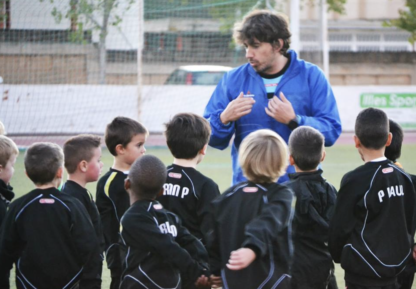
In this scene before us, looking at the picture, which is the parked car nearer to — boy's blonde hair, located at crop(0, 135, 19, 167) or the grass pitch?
the grass pitch

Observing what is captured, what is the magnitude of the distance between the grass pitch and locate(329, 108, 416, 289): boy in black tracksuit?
5.87m

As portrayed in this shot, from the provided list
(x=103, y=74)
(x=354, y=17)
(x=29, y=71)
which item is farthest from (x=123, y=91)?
(x=354, y=17)

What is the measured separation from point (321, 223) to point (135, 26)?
1470 cm

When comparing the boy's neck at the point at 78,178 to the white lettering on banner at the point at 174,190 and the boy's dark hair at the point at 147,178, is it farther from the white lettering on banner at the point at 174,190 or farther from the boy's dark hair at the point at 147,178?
the boy's dark hair at the point at 147,178

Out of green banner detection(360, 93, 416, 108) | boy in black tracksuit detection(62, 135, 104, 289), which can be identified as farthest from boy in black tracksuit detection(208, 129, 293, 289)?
green banner detection(360, 93, 416, 108)

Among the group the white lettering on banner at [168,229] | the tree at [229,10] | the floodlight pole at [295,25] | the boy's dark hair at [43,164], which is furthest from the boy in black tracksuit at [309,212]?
the tree at [229,10]

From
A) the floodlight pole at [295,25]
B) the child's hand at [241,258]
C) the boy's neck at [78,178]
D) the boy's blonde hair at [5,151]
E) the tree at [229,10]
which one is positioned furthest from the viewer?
the tree at [229,10]

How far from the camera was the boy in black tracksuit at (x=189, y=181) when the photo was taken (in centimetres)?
394

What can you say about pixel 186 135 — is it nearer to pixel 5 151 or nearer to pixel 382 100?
pixel 5 151

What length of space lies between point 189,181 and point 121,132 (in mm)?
1012

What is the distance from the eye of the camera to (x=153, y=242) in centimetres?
350

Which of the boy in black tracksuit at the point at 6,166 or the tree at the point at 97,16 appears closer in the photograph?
the boy in black tracksuit at the point at 6,166

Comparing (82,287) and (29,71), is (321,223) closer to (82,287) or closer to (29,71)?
(82,287)

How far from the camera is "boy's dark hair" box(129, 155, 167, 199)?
3.62 m
